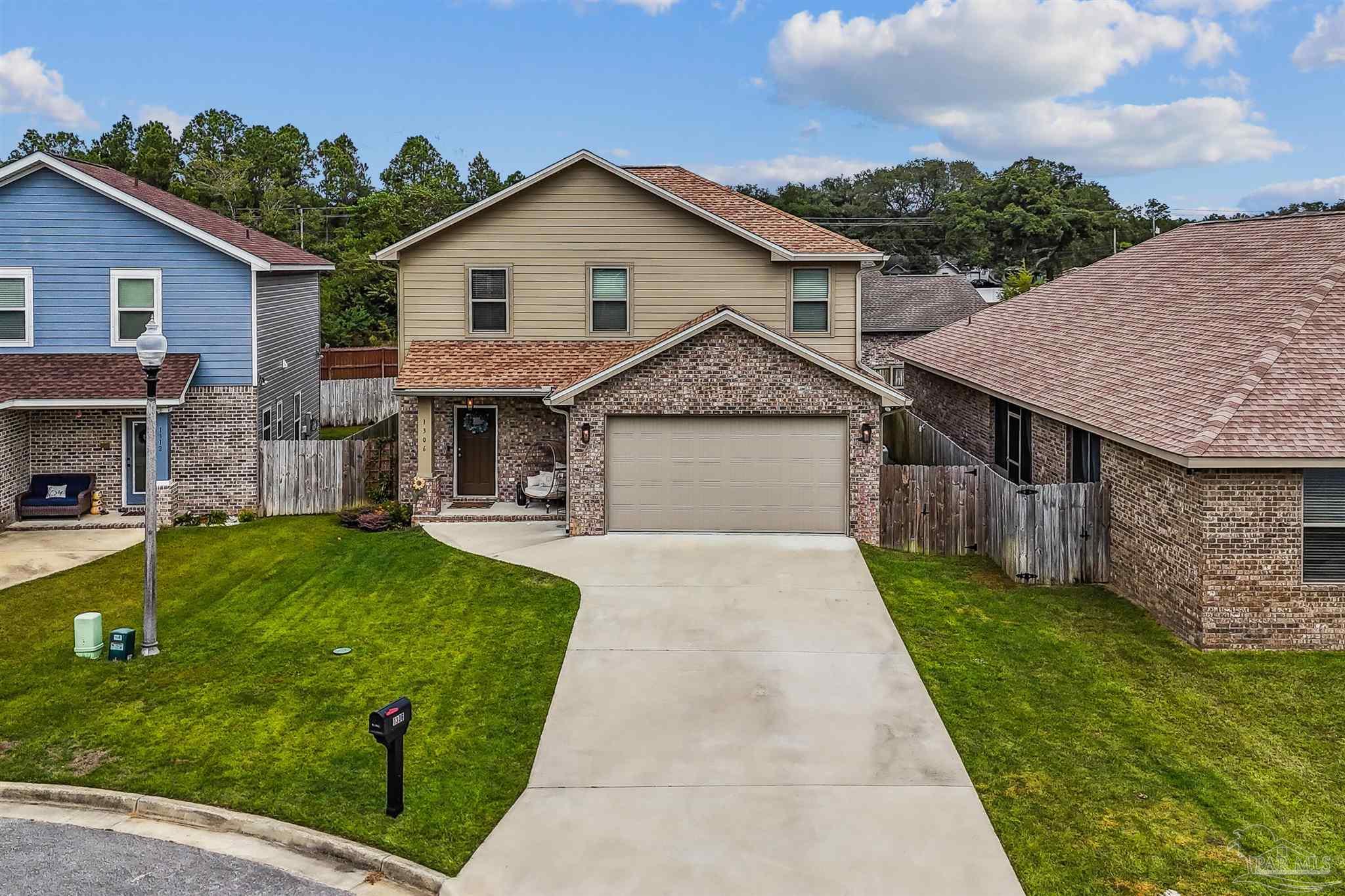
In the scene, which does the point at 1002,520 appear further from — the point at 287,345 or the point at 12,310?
the point at 12,310

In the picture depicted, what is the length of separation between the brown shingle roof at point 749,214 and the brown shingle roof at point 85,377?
9.38 metres

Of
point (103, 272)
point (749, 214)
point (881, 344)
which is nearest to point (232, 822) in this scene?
point (103, 272)

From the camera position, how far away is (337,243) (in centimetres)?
4969

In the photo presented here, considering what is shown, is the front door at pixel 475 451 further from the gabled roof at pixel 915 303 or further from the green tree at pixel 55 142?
the green tree at pixel 55 142

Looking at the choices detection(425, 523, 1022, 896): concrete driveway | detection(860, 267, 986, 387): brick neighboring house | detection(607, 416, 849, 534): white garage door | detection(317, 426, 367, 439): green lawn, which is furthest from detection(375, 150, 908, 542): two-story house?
detection(860, 267, 986, 387): brick neighboring house

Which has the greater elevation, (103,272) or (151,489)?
(103,272)

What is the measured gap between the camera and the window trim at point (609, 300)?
2041cm

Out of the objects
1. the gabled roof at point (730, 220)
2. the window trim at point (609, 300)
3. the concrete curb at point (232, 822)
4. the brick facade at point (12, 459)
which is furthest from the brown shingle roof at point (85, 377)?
the concrete curb at point (232, 822)

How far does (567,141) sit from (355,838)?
56046mm

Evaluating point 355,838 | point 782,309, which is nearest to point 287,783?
point 355,838

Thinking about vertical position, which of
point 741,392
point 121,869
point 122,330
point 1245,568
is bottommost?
point 121,869

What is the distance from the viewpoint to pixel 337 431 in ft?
103

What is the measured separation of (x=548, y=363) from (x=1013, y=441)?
8.94 m

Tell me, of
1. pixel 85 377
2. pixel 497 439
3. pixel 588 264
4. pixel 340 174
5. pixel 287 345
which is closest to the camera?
pixel 85 377
